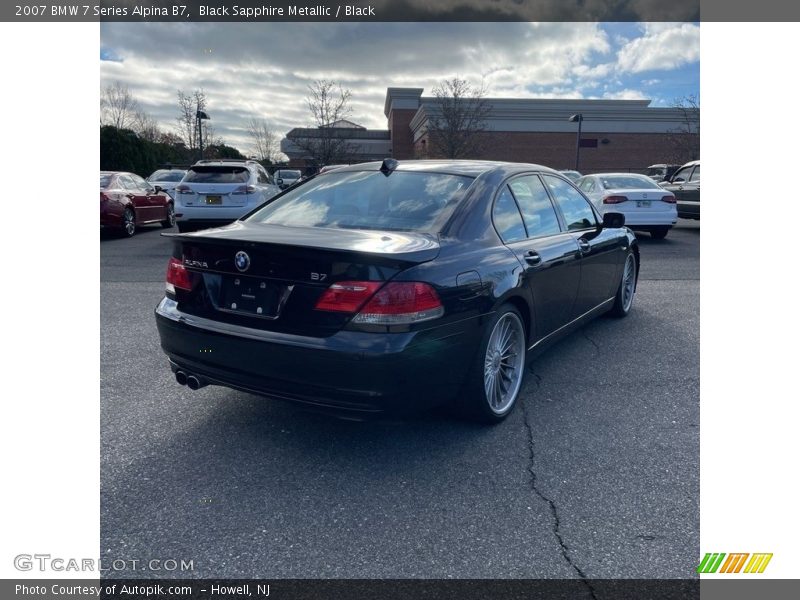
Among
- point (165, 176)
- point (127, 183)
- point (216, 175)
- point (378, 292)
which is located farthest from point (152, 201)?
point (378, 292)

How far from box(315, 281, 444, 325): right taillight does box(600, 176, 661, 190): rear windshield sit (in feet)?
37.3

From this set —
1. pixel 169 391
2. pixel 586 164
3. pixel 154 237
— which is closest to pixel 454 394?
pixel 169 391

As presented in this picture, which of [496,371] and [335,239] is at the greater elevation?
[335,239]

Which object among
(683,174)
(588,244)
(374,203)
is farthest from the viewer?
(683,174)

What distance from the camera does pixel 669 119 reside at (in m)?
47.2

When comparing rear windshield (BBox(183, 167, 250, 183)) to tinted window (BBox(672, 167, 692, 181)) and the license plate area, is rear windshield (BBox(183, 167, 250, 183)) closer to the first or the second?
the license plate area

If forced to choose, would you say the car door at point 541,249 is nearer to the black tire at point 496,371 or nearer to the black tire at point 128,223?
the black tire at point 496,371

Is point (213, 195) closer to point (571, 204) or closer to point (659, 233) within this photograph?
point (571, 204)

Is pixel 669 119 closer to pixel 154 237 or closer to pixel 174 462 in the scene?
pixel 154 237

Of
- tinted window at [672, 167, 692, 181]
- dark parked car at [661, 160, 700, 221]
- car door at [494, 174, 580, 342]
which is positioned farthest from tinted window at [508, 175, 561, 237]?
tinted window at [672, 167, 692, 181]

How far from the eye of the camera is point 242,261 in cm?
306

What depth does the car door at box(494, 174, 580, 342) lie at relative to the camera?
12.7 ft

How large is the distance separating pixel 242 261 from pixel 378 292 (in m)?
0.74
